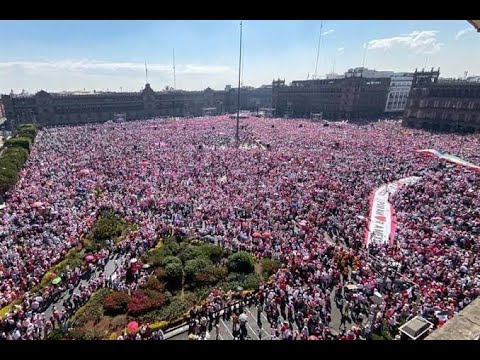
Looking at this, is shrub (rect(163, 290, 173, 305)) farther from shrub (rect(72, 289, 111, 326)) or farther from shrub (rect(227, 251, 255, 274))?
shrub (rect(227, 251, 255, 274))

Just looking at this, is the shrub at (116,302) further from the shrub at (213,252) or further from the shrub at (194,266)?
the shrub at (213,252)

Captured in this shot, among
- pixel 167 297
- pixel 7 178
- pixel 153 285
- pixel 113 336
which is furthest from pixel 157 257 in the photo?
pixel 7 178

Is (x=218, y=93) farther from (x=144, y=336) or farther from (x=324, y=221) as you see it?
(x=144, y=336)

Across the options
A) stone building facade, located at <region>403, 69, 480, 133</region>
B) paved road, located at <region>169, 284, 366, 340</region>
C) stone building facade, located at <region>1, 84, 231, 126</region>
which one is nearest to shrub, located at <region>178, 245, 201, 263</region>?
paved road, located at <region>169, 284, 366, 340</region>

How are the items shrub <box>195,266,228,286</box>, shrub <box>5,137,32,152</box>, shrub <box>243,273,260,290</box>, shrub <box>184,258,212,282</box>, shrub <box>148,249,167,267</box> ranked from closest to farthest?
shrub <box>243,273,260,290</box>, shrub <box>195,266,228,286</box>, shrub <box>184,258,212,282</box>, shrub <box>148,249,167,267</box>, shrub <box>5,137,32,152</box>

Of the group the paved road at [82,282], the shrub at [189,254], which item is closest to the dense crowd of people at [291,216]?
the paved road at [82,282]

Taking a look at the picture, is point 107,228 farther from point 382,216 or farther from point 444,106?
point 444,106
